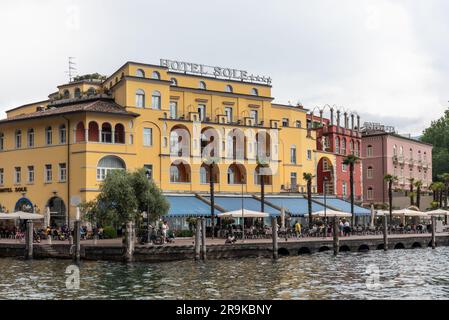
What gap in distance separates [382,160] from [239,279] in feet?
212

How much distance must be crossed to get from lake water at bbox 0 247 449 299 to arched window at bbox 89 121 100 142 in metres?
16.8

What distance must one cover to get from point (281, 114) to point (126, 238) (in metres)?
37.9

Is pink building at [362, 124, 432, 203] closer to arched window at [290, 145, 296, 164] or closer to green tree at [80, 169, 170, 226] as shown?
arched window at [290, 145, 296, 164]

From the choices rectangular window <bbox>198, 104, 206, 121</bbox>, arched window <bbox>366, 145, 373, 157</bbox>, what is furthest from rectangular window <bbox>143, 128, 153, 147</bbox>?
arched window <bbox>366, 145, 373, 157</bbox>

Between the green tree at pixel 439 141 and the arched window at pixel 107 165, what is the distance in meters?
73.3

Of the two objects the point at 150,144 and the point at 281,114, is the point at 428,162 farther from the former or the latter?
the point at 150,144

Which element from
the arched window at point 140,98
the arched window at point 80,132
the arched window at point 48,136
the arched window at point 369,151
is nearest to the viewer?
the arched window at point 80,132

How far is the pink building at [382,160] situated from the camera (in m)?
100

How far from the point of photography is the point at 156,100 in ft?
233

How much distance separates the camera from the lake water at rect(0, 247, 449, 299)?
34344 mm

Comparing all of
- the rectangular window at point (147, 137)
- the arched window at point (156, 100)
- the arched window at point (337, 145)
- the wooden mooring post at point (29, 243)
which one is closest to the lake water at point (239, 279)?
the wooden mooring post at point (29, 243)

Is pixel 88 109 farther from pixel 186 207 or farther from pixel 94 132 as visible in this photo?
pixel 186 207

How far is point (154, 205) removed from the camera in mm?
55969

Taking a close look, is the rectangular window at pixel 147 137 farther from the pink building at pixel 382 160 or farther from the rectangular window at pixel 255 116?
the pink building at pixel 382 160
